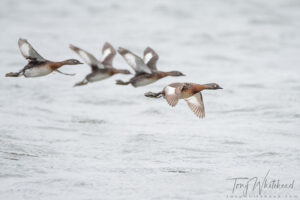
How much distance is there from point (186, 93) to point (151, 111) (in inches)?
219

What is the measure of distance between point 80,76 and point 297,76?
6.23m

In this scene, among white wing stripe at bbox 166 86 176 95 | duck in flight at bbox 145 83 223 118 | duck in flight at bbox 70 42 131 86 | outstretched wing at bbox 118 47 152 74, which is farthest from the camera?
duck in flight at bbox 70 42 131 86

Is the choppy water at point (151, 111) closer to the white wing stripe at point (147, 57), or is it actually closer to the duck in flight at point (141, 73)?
the duck in flight at point (141, 73)

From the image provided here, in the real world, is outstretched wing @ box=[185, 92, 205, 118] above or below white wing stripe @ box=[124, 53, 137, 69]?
below

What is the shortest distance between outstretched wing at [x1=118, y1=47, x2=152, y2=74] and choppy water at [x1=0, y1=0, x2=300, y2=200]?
5.65 ft

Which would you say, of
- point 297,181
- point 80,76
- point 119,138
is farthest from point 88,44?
point 297,181

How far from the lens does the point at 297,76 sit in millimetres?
21609

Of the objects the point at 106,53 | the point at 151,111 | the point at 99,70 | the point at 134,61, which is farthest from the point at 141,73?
the point at 151,111

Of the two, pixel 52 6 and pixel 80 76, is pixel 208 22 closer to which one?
pixel 52 6

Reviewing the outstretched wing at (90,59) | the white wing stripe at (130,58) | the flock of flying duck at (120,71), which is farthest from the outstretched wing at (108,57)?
the white wing stripe at (130,58)

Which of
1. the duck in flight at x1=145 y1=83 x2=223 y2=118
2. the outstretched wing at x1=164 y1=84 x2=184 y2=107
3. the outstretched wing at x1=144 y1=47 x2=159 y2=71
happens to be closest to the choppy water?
the duck in flight at x1=145 y1=83 x2=223 y2=118

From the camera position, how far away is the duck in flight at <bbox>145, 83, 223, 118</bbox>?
11529 millimetres

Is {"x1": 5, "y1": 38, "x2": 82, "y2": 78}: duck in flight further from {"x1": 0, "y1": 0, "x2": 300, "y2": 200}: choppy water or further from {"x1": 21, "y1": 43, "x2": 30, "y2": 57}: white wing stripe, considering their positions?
{"x1": 0, "y1": 0, "x2": 300, "y2": 200}: choppy water

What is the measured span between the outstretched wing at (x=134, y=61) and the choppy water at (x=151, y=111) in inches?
67.8
